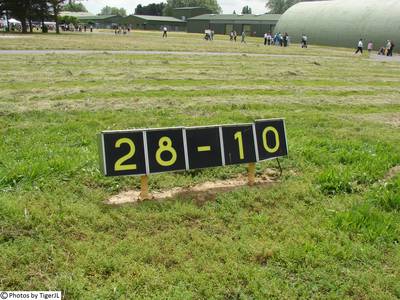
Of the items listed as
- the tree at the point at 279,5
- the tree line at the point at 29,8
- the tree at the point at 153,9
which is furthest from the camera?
the tree at the point at 153,9

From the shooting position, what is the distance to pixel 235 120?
9.34 m

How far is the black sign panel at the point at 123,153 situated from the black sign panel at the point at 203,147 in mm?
628

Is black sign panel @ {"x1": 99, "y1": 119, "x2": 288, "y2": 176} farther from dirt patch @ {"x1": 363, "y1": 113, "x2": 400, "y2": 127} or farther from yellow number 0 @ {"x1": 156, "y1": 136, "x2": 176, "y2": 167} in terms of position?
dirt patch @ {"x1": 363, "y1": 113, "x2": 400, "y2": 127}

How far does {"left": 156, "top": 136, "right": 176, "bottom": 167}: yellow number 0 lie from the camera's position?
500cm

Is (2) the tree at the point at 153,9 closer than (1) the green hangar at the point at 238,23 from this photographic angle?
No

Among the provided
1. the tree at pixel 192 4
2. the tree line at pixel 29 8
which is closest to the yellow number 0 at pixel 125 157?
the tree line at pixel 29 8

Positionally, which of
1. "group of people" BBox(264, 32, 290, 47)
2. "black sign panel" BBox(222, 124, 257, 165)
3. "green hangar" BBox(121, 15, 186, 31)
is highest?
"green hangar" BBox(121, 15, 186, 31)

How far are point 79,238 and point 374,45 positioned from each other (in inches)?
2001

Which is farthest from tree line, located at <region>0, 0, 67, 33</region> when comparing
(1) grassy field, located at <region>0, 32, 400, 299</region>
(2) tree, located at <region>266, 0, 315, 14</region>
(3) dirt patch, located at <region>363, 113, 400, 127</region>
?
(2) tree, located at <region>266, 0, 315, 14</region>

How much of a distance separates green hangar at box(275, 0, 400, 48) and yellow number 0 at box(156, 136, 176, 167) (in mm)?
47640

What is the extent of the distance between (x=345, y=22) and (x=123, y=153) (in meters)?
54.6

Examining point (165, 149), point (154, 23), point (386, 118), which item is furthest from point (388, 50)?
point (154, 23)

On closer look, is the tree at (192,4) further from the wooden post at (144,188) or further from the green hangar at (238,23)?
the wooden post at (144,188)

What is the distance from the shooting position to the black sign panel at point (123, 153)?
186 inches
